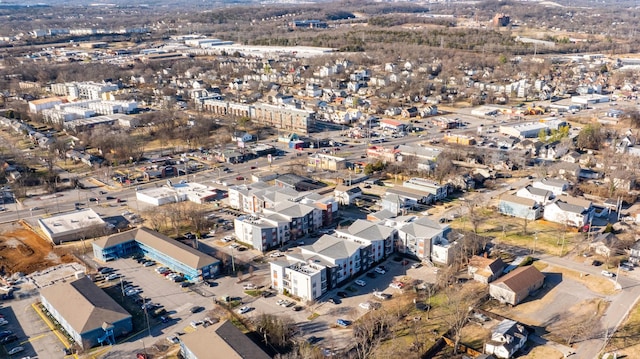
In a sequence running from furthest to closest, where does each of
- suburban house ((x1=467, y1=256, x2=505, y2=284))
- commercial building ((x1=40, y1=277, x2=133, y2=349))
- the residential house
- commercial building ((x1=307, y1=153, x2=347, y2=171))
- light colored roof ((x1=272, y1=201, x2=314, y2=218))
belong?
commercial building ((x1=307, y1=153, x2=347, y2=171)) < light colored roof ((x1=272, y1=201, x2=314, y2=218)) < the residential house < suburban house ((x1=467, y1=256, x2=505, y2=284)) < commercial building ((x1=40, y1=277, x2=133, y2=349))

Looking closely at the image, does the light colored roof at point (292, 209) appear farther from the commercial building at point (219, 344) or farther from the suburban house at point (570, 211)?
the suburban house at point (570, 211)

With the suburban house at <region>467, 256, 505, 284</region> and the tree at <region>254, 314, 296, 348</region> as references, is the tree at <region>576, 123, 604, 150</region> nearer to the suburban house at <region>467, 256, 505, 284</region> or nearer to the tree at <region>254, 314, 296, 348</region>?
the suburban house at <region>467, 256, 505, 284</region>

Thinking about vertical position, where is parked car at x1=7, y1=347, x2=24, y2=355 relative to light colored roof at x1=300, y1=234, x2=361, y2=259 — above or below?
below

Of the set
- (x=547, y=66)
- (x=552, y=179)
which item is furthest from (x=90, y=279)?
(x=547, y=66)

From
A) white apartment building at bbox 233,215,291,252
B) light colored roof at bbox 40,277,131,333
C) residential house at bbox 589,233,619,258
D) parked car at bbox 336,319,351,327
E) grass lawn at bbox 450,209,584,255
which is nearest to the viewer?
light colored roof at bbox 40,277,131,333

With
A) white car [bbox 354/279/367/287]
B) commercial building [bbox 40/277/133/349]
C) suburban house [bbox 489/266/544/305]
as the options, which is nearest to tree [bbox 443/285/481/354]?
suburban house [bbox 489/266/544/305]

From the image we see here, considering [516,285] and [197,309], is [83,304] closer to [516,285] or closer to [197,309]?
[197,309]

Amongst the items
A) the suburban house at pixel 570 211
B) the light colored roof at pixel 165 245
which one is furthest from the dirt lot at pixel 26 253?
the suburban house at pixel 570 211
